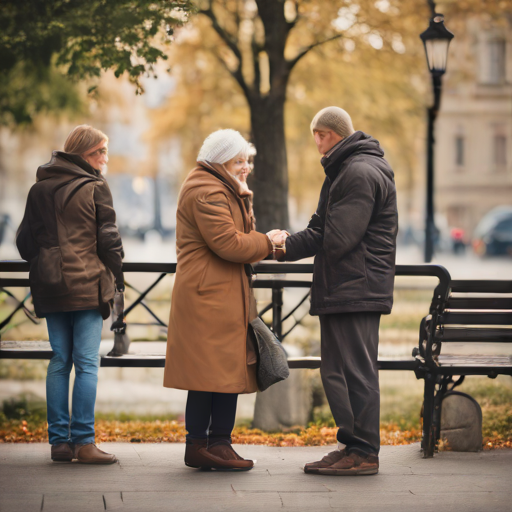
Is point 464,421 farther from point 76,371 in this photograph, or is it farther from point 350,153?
point 76,371

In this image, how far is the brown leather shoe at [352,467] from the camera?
505 cm

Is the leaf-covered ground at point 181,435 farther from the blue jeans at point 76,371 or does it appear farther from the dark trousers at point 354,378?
the dark trousers at point 354,378

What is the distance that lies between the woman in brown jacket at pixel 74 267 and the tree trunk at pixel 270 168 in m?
4.26

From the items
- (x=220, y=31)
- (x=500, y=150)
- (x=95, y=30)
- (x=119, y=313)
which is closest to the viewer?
(x=119, y=313)

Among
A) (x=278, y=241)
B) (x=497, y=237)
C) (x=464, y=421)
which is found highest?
(x=278, y=241)

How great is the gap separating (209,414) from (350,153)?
5.78 ft

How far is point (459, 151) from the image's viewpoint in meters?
52.7

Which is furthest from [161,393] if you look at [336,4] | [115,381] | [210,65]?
[210,65]

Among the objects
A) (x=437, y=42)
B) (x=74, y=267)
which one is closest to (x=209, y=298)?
(x=74, y=267)

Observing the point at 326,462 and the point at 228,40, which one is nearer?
the point at 326,462

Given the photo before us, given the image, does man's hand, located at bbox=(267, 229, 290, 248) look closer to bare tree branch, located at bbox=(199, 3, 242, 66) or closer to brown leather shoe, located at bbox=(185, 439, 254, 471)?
brown leather shoe, located at bbox=(185, 439, 254, 471)

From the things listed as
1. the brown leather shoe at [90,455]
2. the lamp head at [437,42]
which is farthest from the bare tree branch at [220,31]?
the brown leather shoe at [90,455]

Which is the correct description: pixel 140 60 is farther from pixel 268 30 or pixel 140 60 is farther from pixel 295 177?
pixel 295 177

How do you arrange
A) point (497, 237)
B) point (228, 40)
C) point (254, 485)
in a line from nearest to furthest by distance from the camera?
1. point (254, 485)
2. point (228, 40)
3. point (497, 237)
